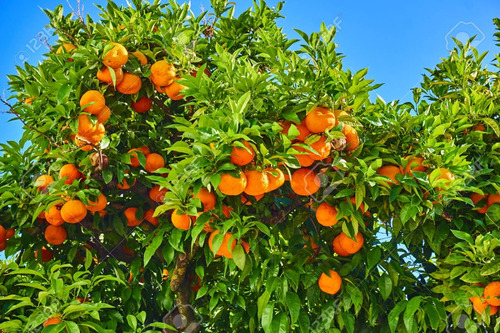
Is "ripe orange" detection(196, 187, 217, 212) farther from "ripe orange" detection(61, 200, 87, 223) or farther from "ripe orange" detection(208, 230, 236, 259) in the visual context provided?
"ripe orange" detection(61, 200, 87, 223)

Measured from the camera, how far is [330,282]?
2.14 m

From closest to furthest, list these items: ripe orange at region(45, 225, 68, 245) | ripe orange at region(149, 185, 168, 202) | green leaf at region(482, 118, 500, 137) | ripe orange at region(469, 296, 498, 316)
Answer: ripe orange at region(469, 296, 498, 316), green leaf at region(482, 118, 500, 137), ripe orange at region(149, 185, 168, 202), ripe orange at region(45, 225, 68, 245)

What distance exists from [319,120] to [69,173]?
4.03 ft

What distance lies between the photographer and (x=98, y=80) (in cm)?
225

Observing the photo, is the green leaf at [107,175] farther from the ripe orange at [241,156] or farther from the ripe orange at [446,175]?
the ripe orange at [446,175]

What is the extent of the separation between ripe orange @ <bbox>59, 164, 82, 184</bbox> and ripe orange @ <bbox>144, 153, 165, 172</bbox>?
1.11 ft

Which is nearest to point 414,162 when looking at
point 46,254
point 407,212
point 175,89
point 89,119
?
point 407,212

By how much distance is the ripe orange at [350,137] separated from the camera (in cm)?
201

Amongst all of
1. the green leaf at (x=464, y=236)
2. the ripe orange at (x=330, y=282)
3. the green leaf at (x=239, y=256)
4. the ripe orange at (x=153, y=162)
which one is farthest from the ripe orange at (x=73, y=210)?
the green leaf at (x=464, y=236)

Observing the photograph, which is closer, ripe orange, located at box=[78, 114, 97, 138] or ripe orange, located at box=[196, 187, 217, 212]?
ripe orange, located at box=[196, 187, 217, 212]

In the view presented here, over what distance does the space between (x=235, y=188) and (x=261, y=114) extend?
1.31ft

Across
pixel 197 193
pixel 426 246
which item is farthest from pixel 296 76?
pixel 426 246

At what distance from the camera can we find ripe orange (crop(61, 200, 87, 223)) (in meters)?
2.21

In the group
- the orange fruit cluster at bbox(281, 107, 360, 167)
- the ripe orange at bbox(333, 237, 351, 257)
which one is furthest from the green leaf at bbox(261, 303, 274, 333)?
the orange fruit cluster at bbox(281, 107, 360, 167)
